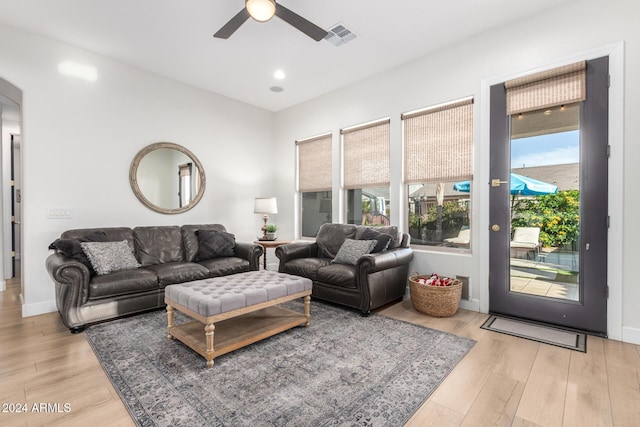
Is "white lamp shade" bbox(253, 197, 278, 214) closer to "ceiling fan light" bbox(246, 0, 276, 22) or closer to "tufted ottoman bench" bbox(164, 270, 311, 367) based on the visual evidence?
"tufted ottoman bench" bbox(164, 270, 311, 367)

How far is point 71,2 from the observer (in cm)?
288

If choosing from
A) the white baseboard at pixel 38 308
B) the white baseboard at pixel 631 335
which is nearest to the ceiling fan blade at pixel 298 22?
the white baseboard at pixel 631 335

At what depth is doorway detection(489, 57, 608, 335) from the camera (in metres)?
2.76

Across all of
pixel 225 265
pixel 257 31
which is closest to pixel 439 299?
pixel 225 265

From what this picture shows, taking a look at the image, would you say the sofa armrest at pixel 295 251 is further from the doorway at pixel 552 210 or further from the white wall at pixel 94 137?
the doorway at pixel 552 210

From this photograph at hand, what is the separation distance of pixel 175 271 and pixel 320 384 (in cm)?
230

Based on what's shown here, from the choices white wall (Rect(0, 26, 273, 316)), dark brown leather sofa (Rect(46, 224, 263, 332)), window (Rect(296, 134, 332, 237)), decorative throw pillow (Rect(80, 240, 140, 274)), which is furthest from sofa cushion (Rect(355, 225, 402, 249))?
decorative throw pillow (Rect(80, 240, 140, 274))

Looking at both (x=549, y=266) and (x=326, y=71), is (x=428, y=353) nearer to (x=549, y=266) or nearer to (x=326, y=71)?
(x=549, y=266)

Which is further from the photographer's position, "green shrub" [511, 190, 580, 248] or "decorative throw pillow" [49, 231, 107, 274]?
"decorative throw pillow" [49, 231, 107, 274]

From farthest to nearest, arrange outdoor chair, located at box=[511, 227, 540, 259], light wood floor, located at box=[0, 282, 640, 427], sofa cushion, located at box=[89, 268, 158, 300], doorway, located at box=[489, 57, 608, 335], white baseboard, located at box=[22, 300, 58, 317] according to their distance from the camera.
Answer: white baseboard, located at box=[22, 300, 58, 317] < outdoor chair, located at box=[511, 227, 540, 259] < sofa cushion, located at box=[89, 268, 158, 300] < doorway, located at box=[489, 57, 608, 335] < light wood floor, located at box=[0, 282, 640, 427]

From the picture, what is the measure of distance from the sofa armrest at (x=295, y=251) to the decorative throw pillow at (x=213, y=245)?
2.51ft

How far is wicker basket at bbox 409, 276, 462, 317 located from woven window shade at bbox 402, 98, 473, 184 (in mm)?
1322

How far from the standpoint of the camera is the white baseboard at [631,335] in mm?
2594

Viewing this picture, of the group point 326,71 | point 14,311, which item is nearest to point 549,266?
point 326,71
